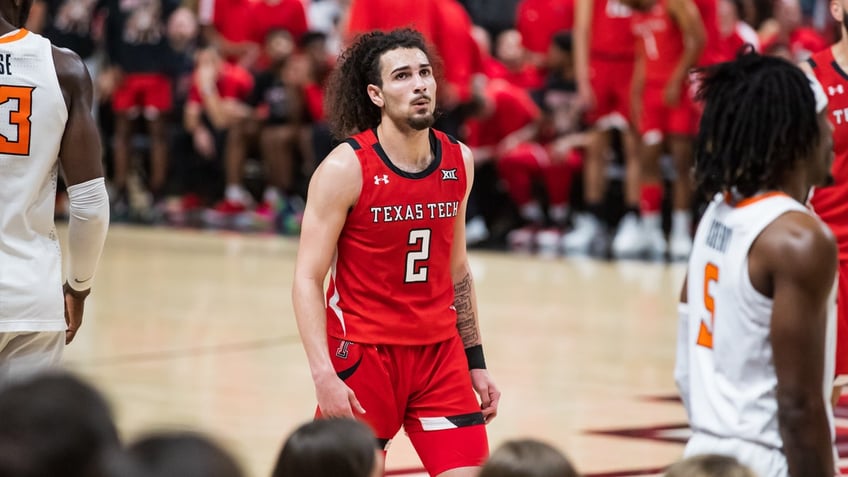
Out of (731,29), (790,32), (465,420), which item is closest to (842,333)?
(465,420)

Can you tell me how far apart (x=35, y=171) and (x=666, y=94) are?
8.82 meters

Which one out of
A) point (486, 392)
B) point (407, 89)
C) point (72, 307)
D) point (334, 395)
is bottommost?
point (486, 392)

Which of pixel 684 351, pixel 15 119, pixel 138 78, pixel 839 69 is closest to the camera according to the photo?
pixel 684 351

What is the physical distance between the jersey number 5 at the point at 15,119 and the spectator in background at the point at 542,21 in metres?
11.1

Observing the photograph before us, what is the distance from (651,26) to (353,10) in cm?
251

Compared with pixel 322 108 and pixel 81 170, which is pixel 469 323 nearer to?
pixel 81 170

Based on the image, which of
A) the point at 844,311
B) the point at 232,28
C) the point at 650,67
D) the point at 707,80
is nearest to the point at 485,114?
Result: the point at 650,67

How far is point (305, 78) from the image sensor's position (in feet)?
50.8

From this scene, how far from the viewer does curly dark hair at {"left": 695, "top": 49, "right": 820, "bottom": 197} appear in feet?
10.4

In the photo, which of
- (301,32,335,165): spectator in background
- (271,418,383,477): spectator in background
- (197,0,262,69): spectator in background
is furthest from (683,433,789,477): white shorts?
(197,0,262,69): spectator in background

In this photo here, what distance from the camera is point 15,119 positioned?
394cm

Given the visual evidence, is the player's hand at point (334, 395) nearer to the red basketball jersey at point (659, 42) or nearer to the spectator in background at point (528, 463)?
the spectator in background at point (528, 463)

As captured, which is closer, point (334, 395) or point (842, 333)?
point (334, 395)

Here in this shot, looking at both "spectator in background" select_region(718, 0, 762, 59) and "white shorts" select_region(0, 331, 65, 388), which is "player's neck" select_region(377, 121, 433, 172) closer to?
"white shorts" select_region(0, 331, 65, 388)
